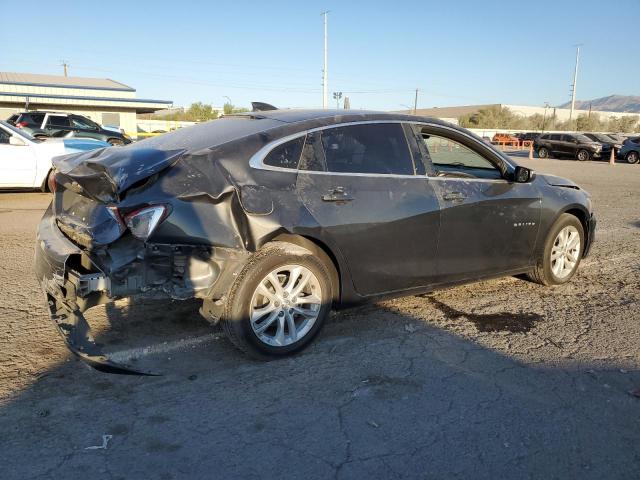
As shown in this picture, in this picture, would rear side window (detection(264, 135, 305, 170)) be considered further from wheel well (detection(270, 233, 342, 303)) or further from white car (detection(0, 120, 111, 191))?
white car (detection(0, 120, 111, 191))

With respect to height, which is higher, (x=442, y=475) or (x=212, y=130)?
(x=212, y=130)

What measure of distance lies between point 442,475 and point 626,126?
94.0m

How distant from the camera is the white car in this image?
1039cm

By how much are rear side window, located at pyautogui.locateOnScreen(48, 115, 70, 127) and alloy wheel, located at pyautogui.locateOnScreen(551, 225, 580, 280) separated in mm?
16812

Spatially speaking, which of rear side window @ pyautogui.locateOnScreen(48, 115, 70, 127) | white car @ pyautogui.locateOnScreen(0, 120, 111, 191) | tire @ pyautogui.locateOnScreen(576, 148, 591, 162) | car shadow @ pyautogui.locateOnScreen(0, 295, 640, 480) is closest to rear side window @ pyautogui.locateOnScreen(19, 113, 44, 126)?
rear side window @ pyautogui.locateOnScreen(48, 115, 70, 127)

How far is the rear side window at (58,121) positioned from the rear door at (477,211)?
16.2m

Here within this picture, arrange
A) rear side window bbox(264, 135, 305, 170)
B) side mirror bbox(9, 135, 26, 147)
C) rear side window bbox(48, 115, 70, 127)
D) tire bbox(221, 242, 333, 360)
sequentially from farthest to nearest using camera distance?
rear side window bbox(48, 115, 70, 127)
side mirror bbox(9, 135, 26, 147)
rear side window bbox(264, 135, 305, 170)
tire bbox(221, 242, 333, 360)

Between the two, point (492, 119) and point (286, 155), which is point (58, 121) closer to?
point (286, 155)

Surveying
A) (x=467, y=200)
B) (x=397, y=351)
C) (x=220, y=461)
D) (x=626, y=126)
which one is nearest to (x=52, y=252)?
(x=220, y=461)

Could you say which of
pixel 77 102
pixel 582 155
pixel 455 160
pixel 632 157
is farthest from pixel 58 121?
pixel 632 157

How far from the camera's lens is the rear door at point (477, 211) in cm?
462

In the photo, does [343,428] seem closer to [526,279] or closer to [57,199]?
[57,199]

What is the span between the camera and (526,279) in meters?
6.02

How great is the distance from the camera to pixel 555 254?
5676 mm
